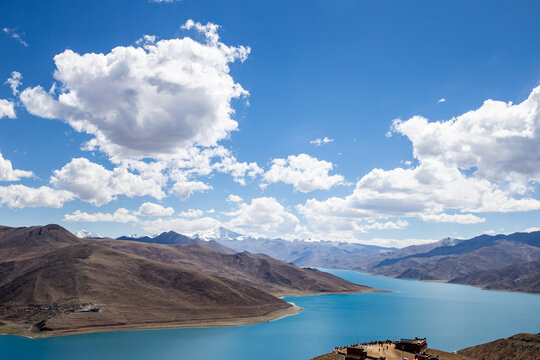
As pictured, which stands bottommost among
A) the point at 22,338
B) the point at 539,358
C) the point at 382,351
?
the point at 22,338

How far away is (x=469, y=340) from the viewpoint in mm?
178250

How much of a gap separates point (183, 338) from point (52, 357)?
57598 millimetres

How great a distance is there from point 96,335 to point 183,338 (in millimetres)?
Answer: 42791

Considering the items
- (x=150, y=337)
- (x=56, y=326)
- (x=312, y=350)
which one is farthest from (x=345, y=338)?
(x=56, y=326)

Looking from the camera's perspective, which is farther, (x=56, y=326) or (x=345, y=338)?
(x=56, y=326)

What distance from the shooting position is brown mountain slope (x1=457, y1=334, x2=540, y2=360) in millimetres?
104844

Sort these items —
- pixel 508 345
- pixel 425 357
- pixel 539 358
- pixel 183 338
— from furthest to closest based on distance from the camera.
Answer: pixel 183 338 < pixel 508 345 < pixel 539 358 < pixel 425 357

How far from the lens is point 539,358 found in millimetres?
100562

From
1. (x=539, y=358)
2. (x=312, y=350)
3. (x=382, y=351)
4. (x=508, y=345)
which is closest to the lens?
(x=382, y=351)

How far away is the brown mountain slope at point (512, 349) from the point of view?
104844mm

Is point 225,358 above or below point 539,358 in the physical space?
below

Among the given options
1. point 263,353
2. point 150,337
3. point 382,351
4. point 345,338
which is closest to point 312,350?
point 263,353

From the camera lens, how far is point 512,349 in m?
110

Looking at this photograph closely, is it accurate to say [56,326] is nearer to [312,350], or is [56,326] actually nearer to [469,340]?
[312,350]
